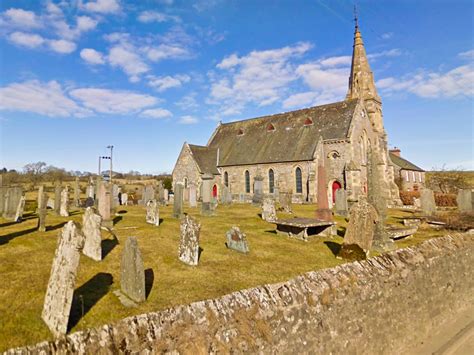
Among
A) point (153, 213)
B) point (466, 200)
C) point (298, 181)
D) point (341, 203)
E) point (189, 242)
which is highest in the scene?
point (298, 181)

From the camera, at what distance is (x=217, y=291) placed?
6652 millimetres

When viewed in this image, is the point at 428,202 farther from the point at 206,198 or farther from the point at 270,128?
the point at 270,128

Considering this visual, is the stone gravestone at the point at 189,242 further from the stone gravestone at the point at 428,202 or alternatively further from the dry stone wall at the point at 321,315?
the stone gravestone at the point at 428,202

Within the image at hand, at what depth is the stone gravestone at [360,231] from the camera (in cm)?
895

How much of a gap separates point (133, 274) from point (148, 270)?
2065 millimetres

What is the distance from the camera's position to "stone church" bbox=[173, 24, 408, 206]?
2869 centimetres

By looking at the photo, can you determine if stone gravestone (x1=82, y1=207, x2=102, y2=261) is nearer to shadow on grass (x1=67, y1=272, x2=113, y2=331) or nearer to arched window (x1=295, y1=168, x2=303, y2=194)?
shadow on grass (x1=67, y1=272, x2=113, y2=331)

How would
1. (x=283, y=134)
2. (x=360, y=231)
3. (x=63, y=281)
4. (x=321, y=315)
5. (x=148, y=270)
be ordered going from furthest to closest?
(x=283, y=134) < (x=360, y=231) < (x=148, y=270) < (x=321, y=315) < (x=63, y=281)

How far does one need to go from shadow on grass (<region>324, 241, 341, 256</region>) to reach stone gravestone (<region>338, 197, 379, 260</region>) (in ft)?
4.23

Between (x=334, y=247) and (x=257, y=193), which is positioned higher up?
(x=257, y=193)

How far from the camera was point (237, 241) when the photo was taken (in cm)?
1030

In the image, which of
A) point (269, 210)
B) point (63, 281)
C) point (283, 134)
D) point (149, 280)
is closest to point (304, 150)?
point (283, 134)

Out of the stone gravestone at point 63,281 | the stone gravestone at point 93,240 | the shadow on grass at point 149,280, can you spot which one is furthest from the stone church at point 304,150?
the stone gravestone at point 63,281

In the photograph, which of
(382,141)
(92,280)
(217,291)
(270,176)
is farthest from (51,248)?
(382,141)
